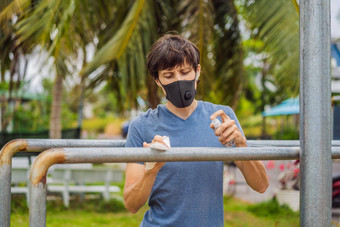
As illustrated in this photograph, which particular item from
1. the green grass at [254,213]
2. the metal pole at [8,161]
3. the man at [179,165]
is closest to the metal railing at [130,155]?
the metal pole at [8,161]

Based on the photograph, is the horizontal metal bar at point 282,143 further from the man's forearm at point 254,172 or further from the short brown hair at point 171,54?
the short brown hair at point 171,54

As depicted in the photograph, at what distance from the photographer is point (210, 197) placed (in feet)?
5.50

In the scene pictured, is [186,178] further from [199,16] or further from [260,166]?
[199,16]

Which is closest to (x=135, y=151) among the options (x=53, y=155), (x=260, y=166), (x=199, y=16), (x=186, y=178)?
(x=53, y=155)

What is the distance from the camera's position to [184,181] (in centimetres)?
166

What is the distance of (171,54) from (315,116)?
1.98 feet

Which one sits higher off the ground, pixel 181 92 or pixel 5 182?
pixel 181 92

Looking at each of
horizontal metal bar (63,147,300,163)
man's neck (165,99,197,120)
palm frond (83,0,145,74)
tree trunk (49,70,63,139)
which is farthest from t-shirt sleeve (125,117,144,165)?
tree trunk (49,70,63,139)

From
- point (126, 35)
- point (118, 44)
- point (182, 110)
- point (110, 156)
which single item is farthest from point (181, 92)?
point (126, 35)

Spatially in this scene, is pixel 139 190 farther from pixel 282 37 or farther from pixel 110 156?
pixel 282 37

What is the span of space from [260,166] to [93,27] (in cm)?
576

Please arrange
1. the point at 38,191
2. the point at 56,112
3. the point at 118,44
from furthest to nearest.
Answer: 1. the point at 56,112
2. the point at 118,44
3. the point at 38,191

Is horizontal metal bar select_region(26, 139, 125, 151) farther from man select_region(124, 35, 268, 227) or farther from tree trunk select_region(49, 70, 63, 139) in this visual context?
tree trunk select_region(49, 70, 63, 139)

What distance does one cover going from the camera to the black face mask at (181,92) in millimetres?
1720
